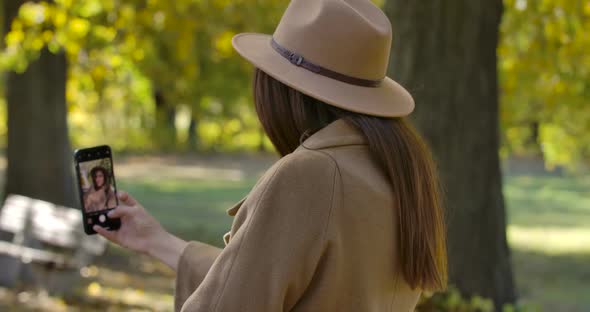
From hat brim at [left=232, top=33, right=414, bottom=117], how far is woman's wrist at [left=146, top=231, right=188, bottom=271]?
54 cm

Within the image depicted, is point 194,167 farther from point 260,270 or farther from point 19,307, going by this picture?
point 260,270

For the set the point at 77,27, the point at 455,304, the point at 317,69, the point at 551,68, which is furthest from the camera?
the point at 551,68

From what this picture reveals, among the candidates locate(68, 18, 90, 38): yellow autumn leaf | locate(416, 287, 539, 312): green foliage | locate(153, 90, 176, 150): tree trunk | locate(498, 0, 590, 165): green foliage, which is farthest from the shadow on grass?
locate(153, 90, 176, 150): tree trunk

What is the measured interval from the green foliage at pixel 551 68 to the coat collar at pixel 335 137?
7.14 meters

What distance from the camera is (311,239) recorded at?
1820 mm

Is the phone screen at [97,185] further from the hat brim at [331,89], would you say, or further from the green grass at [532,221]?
the green grass at [532,221]

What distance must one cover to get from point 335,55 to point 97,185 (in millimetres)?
930

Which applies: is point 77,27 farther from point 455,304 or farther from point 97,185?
point 97,185

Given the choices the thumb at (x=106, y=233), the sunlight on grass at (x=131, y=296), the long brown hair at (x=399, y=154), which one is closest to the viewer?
the long brown hair at (x=399, y=154)

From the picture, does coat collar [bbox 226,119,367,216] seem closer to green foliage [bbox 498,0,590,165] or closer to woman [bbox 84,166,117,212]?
woman [bbox 84,166,117,212]

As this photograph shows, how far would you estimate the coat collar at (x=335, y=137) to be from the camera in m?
1.91

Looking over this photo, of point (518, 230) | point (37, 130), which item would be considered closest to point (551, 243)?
point (518, 230)

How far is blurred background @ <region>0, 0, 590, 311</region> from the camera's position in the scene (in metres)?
6.67

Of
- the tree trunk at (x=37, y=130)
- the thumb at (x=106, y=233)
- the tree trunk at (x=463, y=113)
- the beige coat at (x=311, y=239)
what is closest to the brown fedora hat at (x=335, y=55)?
the beige coat at (x=311, y=239)
